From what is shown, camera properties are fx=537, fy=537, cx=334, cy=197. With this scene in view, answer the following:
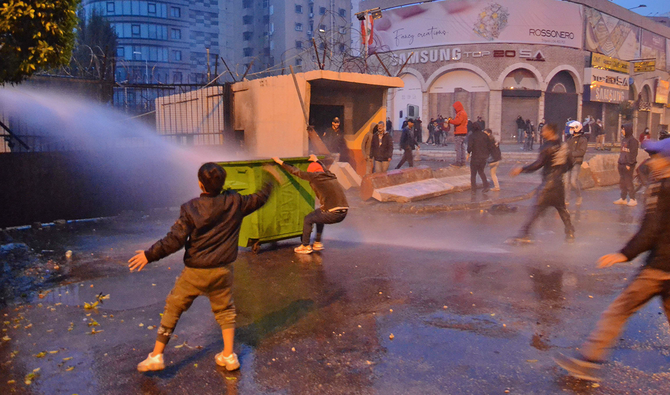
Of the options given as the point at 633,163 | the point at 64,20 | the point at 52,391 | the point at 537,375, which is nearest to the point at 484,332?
the point at 537,375

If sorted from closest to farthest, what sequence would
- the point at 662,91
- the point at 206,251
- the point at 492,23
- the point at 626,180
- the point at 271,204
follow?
the point at 206,251, the point at 271,204, the point at 626,180, the point at 492,23, the point at 662,91

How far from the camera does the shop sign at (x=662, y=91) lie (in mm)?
48072

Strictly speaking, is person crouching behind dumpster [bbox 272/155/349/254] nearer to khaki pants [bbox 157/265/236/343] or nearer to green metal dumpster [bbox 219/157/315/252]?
green metal dumpster [bbox 219/157/315/252]

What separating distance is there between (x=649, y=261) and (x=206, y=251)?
9.36 ft

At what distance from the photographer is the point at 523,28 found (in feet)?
112

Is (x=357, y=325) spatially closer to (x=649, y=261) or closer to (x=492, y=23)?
(x=649, y=261)

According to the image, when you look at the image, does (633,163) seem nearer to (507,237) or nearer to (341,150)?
(507,237)

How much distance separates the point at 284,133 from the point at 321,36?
2.73 m

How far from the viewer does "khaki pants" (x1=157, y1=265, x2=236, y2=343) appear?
3.69m

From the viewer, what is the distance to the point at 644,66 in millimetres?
41094

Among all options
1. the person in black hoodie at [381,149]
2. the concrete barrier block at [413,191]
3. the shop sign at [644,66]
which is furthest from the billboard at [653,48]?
the concrete barrier block at [413,191]

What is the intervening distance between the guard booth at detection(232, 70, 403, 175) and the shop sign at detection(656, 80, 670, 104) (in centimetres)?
4297

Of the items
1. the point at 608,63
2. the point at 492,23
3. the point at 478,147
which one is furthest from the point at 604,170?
the point at 608,63

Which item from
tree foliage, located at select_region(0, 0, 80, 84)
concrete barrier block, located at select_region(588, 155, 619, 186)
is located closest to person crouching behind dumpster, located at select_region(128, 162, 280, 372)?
tree foliage, located at select_region(0, 0, 80, 84)
